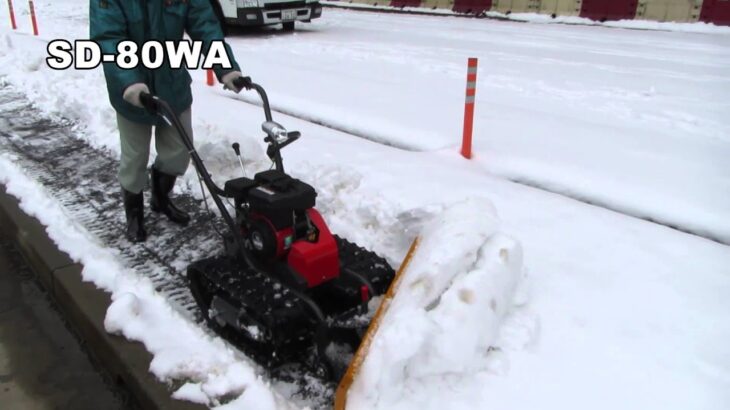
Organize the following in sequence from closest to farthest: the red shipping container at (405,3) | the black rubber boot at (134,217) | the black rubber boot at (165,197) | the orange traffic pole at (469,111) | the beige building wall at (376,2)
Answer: the black rubber boot at (134,217), the black rubber boot at (165,197), the orange traffic pole at (469,111), the red shipping container at (405,3), the beige building wall at (376,2)

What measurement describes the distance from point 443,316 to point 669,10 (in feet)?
46.4

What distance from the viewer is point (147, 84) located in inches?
138

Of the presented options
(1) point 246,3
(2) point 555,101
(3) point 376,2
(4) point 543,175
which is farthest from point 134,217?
(3) point 376,2

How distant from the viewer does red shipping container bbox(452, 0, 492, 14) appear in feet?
55.3

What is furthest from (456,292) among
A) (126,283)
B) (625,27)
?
(625,27)

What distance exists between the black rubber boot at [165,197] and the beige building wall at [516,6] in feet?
46.0

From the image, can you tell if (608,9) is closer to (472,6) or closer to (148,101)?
(472,6)

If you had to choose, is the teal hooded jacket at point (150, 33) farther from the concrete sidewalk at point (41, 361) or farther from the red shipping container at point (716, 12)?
the red shipping container at point (716, 12)

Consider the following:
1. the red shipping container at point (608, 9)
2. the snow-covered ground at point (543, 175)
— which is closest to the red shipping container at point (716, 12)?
the red shipping container at point (608, 9)

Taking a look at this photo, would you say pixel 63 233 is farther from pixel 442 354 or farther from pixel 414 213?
pixel 442 354

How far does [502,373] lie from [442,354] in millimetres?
304

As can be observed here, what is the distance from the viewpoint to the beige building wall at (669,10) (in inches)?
530

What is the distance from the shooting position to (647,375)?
251 centimetres

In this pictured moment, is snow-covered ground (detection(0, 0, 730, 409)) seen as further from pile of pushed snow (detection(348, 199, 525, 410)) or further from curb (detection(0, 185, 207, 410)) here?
curb (detection(0, 185, 207, 410))
